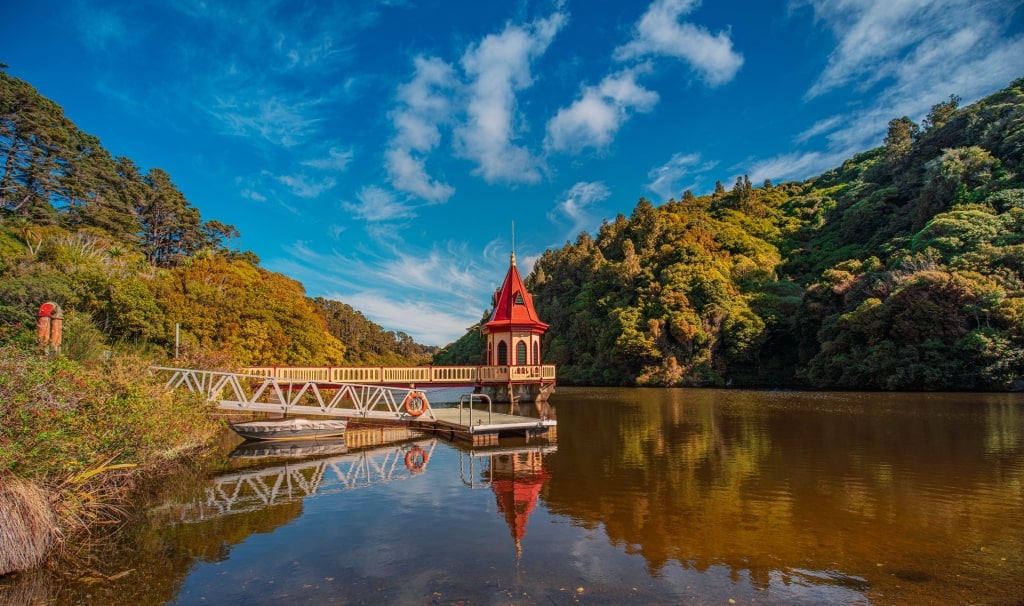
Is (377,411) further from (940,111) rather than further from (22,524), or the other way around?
(940,111)

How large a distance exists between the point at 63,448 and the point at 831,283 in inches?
1894

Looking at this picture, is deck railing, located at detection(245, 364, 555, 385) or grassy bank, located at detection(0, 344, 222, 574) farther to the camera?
deck railing, located at detection(245, 364, 555, 385)

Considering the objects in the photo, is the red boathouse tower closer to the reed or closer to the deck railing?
the deck railing

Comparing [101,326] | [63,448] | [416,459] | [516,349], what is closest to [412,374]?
[516,349]

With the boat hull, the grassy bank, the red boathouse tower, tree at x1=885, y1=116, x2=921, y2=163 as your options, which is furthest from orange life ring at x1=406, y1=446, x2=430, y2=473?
tree at x1=885, y1=116, x2=921, y2=163

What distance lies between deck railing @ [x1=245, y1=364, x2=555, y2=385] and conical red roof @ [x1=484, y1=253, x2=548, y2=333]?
2227 millimetres

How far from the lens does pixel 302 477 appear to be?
38.9ft

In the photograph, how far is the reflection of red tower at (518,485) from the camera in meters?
8.40

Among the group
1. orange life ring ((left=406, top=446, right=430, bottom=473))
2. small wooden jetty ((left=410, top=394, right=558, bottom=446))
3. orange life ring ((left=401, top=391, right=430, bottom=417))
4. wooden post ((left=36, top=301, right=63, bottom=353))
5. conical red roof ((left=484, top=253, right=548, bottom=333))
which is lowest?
orange life ring ((left=406, top=446, right=430, bottom=473))

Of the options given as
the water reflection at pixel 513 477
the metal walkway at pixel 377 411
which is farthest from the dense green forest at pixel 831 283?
the water reflection at pixel 513 477

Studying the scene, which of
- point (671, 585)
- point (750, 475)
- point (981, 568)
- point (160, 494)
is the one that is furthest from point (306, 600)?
point (750, 475)

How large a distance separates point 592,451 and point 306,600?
402 inches

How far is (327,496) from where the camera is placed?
1016 centimetres

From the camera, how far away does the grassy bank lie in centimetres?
614
